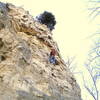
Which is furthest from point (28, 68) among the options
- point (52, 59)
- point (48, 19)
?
point (48, 19)

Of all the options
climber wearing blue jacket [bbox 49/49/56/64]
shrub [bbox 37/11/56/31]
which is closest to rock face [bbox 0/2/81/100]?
climber wearing blue jacket [bbox 49/49/56/64]

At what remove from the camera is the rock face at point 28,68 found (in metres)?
9.52

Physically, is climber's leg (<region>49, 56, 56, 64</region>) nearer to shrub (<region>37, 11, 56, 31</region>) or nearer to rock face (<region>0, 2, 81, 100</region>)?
rock face (<region>0, 2, 81, 100</region>)

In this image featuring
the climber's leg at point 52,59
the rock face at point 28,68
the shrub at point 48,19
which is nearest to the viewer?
the rock face at point 28,68

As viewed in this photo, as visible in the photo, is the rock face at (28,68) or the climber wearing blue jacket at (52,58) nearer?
the rock face at (28,68)

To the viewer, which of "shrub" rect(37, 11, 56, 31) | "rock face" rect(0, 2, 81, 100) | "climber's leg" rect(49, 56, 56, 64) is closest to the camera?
"rock face" rect(0, 2, 81, 100)

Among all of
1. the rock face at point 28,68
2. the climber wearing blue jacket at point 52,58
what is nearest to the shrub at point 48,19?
the rock face at point 28,68

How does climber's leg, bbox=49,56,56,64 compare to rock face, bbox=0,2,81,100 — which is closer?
rock face, bbox=0,2,81,100

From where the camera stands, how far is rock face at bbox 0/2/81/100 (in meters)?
9.52

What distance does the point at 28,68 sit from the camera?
444 inches

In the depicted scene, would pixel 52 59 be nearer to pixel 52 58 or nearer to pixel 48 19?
pixel 52 58

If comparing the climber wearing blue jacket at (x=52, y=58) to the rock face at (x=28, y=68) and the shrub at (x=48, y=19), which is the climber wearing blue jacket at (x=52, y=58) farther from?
the shrub at (x=48, y=19)

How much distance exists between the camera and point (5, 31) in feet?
41.9

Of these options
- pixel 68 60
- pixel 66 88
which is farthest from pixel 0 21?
pixel 68 60
